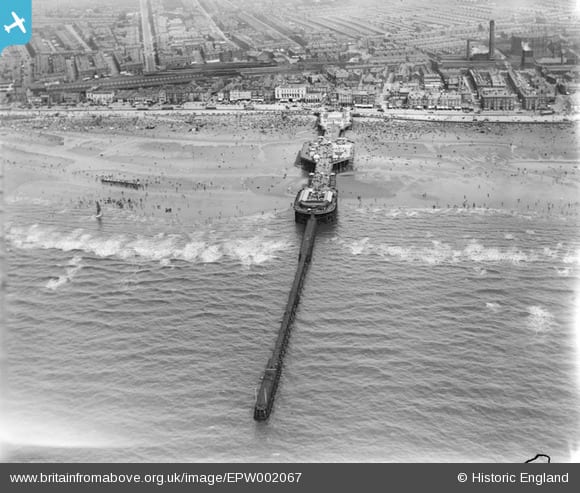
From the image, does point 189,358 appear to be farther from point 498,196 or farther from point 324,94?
point 324,94

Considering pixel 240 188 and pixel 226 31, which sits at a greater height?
pixel 226 31

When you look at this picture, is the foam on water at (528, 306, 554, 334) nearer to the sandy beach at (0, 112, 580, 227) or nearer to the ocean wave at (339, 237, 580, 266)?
the ocean wave at (339, 237, 580, 266)

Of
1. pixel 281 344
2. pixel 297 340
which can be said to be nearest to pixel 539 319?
pixel 297 340

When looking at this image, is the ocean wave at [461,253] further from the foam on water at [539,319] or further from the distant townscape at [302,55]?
the distant townscape at [302,55]

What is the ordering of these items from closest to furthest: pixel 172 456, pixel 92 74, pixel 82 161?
1. pixel 172 456
2. pixel 82 161
3. pixel 92 74

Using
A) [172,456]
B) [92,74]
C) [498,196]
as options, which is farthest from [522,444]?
[92,74]

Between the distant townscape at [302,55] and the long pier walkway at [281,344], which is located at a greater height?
the distant townscape at [302,55]

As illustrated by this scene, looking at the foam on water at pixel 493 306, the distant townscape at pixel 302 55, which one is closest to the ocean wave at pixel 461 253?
the foam on water at pixel 493 306
